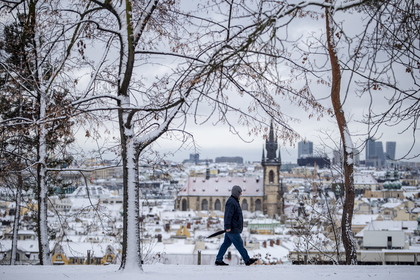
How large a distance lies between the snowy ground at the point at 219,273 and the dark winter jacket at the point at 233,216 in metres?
0.63

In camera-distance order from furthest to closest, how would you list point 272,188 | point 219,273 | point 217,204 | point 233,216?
1. point 217,204
2. point 272,188
3. point 233,216
4. point 219,273

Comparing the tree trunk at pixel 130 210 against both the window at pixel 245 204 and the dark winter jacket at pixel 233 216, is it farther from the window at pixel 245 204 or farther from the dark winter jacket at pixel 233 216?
the window at pixel 245 204

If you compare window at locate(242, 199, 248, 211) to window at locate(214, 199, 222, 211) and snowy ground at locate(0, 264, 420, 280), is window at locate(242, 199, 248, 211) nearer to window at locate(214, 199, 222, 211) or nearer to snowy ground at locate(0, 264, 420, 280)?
window at locate(214, 199, 222, 211)

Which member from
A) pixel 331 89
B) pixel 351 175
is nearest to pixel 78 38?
pixel 331 89

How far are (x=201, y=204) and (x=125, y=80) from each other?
9236cm

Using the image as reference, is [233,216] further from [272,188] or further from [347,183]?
[272,188]

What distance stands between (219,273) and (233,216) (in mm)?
1022

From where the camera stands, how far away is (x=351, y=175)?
26.2 ft

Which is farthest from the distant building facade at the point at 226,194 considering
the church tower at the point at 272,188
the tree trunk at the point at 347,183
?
the tree trunk at the point at 347,183

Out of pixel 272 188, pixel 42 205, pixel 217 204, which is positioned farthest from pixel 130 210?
pixel 217 204

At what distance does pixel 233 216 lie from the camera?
6.40 metres

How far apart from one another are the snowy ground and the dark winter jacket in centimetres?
63

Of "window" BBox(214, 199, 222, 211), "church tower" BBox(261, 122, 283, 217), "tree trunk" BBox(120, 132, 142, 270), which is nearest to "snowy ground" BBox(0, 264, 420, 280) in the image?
"tree trunk" BBox(120, 132, 142, 270)

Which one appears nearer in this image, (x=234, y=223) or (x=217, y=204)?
(x=234, y=223)
